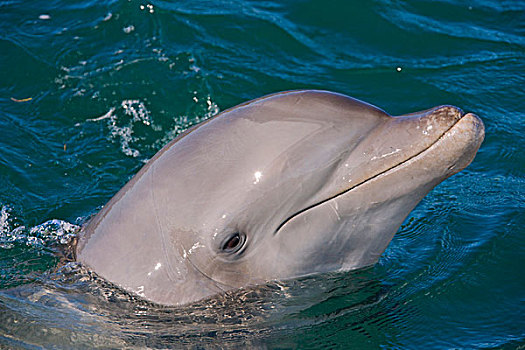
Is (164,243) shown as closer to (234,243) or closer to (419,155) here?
(234,243)

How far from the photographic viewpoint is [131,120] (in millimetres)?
9898

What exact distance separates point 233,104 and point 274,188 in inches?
218

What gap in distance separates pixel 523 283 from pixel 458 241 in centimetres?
81

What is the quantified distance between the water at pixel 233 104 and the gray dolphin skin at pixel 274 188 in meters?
0.27

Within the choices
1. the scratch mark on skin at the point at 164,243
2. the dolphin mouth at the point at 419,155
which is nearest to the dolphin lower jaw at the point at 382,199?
the dolphin mouth at the point at 419,155

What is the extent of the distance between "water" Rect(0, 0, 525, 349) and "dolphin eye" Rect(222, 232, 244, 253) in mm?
434

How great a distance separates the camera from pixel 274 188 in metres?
4.89

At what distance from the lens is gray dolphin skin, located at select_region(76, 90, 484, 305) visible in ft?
15.9

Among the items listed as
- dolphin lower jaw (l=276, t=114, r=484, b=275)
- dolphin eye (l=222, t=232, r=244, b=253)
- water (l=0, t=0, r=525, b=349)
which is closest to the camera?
dolphin lower jaw (l=276, t=114, r=484, b=275)

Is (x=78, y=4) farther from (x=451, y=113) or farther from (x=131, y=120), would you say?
(x=451, y=113)

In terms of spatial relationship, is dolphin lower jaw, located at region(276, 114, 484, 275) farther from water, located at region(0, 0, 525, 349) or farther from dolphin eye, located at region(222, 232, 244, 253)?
water, located at region(0, 0, 525, 349)

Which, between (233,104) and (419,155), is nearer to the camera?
(419,155)

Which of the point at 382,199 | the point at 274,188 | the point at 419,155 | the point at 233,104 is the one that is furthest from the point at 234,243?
the point at 233,104

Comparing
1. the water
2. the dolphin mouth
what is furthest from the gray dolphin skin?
the water
